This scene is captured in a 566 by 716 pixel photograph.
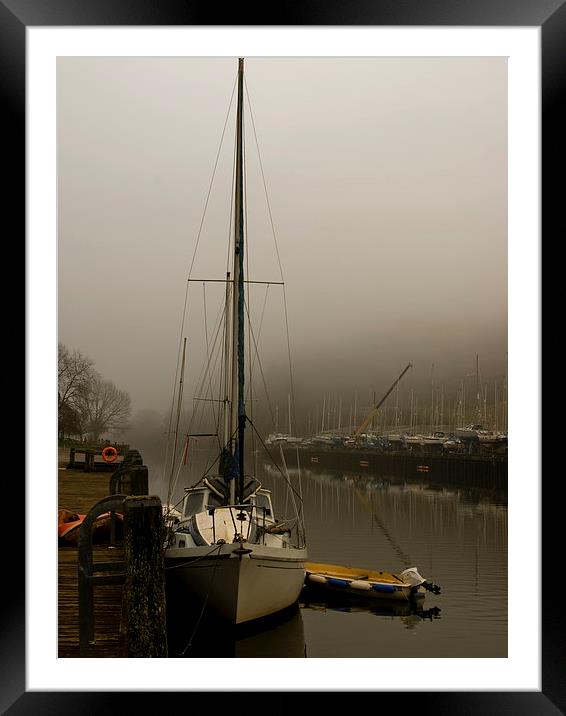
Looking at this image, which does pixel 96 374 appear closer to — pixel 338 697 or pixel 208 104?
pixel 208 104

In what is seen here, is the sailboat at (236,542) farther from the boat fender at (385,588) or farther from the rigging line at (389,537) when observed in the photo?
the rigging line at (389,537)

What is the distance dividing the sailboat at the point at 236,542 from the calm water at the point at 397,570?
0.81 ft

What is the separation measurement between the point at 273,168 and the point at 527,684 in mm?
6469

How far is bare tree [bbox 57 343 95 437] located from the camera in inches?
243

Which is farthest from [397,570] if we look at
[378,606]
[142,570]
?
[142,570]

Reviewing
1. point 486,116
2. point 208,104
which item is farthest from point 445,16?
point 208,104

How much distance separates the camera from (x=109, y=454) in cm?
909

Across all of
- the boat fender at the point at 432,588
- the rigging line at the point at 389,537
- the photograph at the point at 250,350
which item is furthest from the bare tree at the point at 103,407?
the rigging line at the point at 389,537

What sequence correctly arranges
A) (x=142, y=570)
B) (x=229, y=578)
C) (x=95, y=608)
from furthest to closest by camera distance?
1. (x=229, y=578)
2. (x=95, y=608)
3. (x=142, y=570)

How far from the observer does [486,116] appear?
21.1ft

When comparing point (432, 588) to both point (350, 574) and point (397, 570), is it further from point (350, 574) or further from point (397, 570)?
point (397, 570)

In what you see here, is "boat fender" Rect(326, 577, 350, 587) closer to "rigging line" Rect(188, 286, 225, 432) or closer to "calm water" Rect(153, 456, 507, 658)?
"calm water" Rect(153, 456, 507, 658)

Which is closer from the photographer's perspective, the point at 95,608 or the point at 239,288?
the point at 95,608

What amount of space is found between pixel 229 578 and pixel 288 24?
4.47 metres
